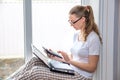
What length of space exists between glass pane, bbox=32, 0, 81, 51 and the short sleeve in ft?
1.89

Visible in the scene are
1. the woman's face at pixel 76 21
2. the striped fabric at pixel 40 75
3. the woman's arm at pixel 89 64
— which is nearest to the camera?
the striped fabric at pixel 40 75

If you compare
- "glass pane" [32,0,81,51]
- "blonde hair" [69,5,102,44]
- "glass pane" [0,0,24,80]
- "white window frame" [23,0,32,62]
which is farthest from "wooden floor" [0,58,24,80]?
"blonde hair" [69,5,102,44]

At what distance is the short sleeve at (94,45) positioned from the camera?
184 cm

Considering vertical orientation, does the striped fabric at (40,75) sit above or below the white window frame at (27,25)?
below

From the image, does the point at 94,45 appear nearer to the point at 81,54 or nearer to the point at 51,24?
the point at 81,54

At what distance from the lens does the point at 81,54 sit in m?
1.90

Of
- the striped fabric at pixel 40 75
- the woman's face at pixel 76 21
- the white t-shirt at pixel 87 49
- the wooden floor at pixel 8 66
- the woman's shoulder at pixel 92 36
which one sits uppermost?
the woman's face at pixel 76 21

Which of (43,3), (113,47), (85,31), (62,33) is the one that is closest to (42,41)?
(62,33)

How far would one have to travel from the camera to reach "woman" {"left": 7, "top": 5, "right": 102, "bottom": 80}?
177cm

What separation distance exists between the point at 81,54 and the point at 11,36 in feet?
2.72

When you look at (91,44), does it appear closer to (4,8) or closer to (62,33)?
(62,33)

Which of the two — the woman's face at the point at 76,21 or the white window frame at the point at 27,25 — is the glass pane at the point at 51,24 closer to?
the white window frame at the point at 27,25

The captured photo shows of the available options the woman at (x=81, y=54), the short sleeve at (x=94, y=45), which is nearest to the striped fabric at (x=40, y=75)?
the woman at (x=81, y=54)

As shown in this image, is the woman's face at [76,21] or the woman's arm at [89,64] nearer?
the woman's arm at [89,64]
